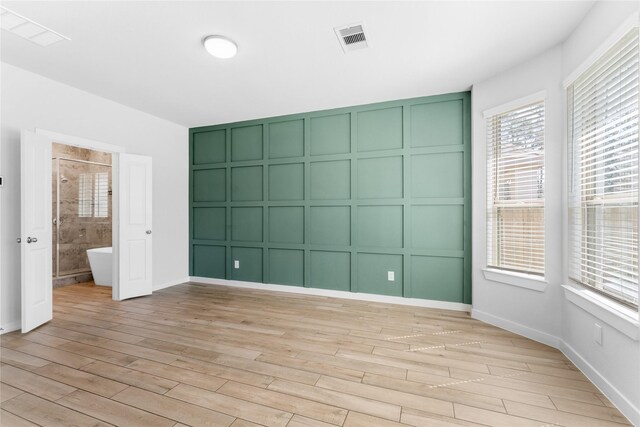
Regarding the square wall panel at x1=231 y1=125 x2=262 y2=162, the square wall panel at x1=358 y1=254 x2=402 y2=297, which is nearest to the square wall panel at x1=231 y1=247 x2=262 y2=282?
the square wall panel at x1=231 y1=125 x2=262 y2=162

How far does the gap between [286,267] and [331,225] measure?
100 cm

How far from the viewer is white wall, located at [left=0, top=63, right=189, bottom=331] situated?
3.00 metres

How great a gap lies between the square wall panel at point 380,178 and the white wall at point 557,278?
931 mm

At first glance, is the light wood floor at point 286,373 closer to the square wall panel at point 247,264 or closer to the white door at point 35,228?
the white door at point 35,228

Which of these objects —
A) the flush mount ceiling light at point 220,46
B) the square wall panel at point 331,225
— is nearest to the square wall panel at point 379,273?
the square wall panel at point 331,225

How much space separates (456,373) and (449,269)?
5.60 feet

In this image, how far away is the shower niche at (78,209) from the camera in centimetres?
510

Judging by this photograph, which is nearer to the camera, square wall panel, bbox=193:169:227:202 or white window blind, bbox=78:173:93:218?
square wall panel, bbox=193:169:227:202

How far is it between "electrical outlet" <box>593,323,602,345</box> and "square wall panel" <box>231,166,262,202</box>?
161 inches

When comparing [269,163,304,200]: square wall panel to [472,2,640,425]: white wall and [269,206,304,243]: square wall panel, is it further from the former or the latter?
[472,2,640,425]: white wall

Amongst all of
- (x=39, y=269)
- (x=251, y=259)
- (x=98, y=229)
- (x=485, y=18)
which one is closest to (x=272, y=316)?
A: (x=251, y=259)

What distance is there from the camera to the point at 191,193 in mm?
5242

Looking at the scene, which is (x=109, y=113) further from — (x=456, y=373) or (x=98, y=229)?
(x=456, y=373)

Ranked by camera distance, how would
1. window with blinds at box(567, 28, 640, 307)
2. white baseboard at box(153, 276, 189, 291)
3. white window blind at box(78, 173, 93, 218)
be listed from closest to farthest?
window with blinds at box(567, 28, 640, 307), white baseboard at box(153, 276, 189, 291), white window blind at box(78, 173, 93, 218)
